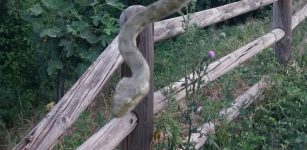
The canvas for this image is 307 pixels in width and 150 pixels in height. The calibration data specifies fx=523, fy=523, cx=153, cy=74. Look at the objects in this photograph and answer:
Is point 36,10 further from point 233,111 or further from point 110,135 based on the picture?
point 110,135

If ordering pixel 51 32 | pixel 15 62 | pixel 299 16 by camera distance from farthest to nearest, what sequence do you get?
pixel 299 16, pixel 15 62, pixel 51 32

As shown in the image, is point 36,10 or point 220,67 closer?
point 220,67

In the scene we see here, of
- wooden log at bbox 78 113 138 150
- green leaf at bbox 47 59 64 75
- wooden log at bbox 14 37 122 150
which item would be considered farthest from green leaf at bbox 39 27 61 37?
wooden log at bbox 14 37 122 150

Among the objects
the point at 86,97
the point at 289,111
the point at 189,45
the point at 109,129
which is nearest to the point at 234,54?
the point at 289,111

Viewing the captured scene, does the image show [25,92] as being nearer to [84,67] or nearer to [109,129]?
[84,67]

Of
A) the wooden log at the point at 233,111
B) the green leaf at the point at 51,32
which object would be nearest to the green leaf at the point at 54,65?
the green leaf at the point at 51,32

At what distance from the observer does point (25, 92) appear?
456 centimetres

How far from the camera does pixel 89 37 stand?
4.29 m

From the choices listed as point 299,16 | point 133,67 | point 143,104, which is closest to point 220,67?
point 143,104

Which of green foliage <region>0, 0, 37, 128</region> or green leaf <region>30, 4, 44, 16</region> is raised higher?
green leaf <region>30, 4, 44, 16</region>

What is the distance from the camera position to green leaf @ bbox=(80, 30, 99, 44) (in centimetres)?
425

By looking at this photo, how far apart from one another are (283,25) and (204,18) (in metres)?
1.77

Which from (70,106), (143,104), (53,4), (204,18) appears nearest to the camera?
(70,106)

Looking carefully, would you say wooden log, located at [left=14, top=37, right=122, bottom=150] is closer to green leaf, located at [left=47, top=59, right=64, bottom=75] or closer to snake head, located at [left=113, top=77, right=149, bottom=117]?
snake head, located at [left=113, top=77, right=149, bottom=117]
